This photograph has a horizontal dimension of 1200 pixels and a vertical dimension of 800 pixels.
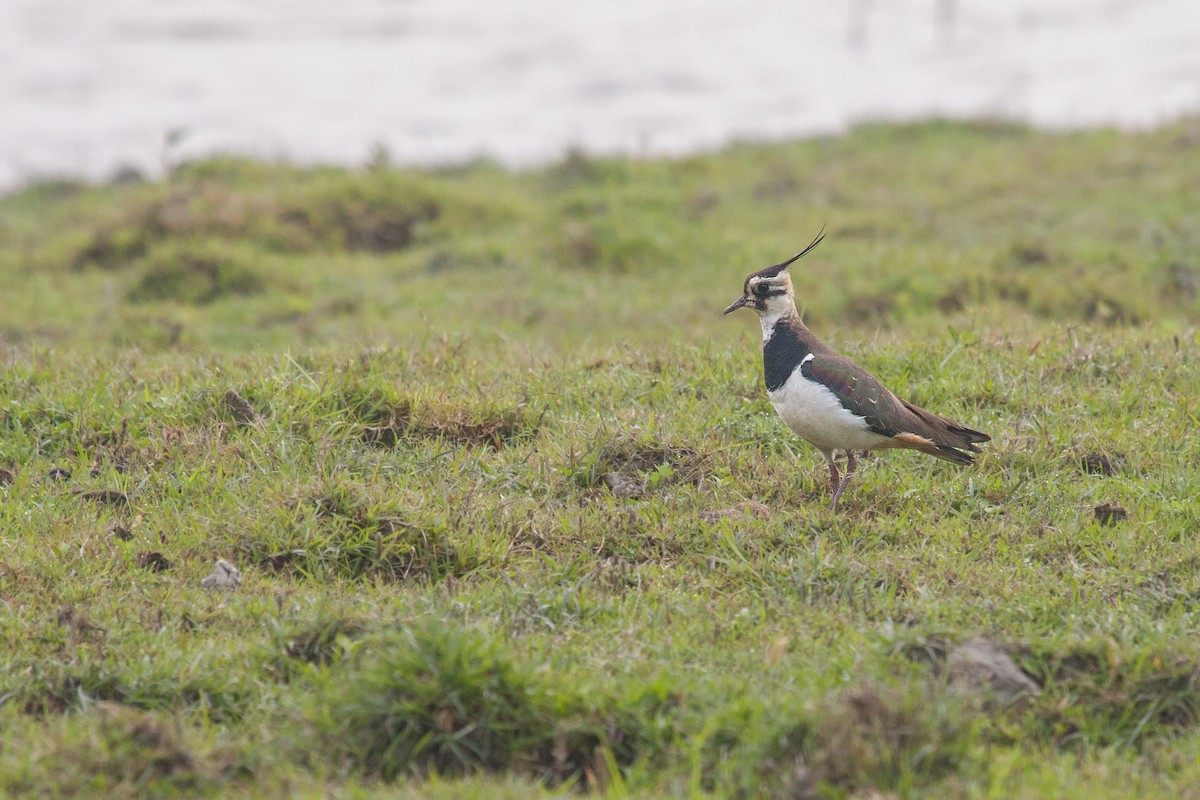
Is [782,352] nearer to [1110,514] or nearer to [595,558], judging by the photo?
[595,558]

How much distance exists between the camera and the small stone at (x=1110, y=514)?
523 centimetres

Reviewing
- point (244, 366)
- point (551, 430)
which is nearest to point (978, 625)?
point (551, 430)

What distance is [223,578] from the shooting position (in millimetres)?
4840

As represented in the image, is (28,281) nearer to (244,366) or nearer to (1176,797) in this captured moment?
(244,366)

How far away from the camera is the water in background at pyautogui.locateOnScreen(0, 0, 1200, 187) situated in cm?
1695

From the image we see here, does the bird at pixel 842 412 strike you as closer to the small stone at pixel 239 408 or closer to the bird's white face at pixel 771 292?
the bird's white face at pixel 771 292

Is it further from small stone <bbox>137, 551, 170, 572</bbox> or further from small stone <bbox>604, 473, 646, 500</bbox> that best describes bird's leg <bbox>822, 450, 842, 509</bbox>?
small stone <bbox>137, 551, 170, 572</bbox>

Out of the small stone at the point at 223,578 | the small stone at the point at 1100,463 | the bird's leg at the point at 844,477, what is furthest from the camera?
the small stone at the point at 1100,463

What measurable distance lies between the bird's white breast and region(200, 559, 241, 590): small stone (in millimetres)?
2197

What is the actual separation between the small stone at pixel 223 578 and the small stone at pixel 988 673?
7.97 feet

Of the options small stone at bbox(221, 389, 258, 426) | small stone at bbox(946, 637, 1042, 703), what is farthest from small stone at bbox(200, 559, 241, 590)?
small stone at bbox(946, 637, 1042, 703)

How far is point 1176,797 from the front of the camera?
376 centimetres

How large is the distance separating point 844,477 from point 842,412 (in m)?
0.31

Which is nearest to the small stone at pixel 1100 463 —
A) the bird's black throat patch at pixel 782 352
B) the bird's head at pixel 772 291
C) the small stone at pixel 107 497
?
the bird's black throat patch at pixel 782 352
